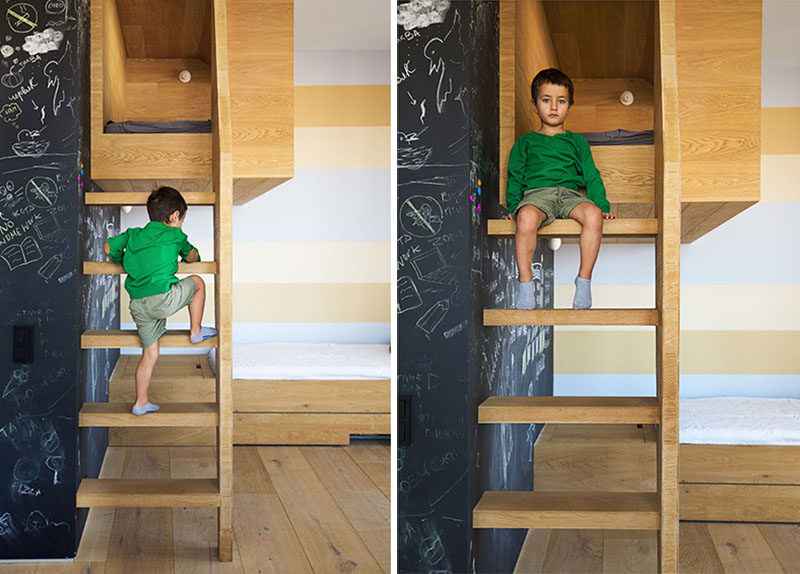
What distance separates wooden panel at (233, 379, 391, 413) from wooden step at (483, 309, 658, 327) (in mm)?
2292

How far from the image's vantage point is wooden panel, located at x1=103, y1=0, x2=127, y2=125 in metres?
3.08

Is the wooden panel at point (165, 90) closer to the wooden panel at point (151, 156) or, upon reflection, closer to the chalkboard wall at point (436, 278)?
the wooden panel at point (151, 156)

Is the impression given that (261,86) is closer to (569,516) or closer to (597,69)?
(597,69)

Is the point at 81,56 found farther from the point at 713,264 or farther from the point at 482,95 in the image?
the point at 713,264

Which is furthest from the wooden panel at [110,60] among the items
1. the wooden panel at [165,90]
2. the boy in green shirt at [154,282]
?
the boy in green shirt at [154,282]

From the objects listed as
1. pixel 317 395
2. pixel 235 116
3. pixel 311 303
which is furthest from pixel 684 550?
pixel 311 303

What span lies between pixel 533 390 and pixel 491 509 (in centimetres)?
149

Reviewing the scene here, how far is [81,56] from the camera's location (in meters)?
2.92

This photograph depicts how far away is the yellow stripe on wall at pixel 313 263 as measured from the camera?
5574mm

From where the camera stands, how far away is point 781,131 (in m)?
4.58

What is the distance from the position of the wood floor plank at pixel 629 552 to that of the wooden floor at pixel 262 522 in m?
0.85

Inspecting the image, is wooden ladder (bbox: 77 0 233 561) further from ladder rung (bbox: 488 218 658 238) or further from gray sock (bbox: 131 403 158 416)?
ladder rung (bbox: 488 218 658 238)

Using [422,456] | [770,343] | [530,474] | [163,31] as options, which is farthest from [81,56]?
[770,343]

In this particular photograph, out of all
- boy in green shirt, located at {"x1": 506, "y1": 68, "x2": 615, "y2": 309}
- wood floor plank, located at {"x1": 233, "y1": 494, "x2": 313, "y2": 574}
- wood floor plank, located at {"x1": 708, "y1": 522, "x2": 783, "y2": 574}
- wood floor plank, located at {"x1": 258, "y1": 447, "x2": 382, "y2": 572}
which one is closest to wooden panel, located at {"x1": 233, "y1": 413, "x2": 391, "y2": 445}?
wood floor plank, located at {"x1": 258, "y1": 447, "x2": 382, "y2": 572}
